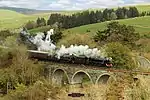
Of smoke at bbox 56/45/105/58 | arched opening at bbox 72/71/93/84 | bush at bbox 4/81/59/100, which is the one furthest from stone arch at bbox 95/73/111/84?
bush at bbox 4/81/59/100

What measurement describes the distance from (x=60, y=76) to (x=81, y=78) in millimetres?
3441

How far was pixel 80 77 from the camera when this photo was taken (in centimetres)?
4841

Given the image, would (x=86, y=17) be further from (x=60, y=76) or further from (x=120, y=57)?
(x=120, y=57)

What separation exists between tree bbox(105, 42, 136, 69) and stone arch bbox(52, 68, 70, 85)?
6.62 meters

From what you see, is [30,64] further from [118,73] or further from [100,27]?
[100,27]

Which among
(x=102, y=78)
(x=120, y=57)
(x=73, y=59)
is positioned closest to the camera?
(x=102, y=78)

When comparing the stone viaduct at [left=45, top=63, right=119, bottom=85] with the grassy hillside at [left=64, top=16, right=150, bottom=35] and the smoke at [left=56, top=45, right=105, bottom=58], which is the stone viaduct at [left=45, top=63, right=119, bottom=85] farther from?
the grassy hillside at [left=64, top=16, right=150, bottom=35]

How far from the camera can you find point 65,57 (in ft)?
158

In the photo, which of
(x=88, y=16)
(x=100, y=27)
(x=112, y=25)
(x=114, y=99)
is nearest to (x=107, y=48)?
(x=112, y=25)

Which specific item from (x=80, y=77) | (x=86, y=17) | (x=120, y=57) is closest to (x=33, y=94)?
(x=80, y=77)

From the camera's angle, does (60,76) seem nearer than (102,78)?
No

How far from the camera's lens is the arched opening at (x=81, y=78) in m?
46.6

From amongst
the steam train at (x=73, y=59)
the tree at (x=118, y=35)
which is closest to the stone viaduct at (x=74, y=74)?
the steam train at (x=73, y=59)

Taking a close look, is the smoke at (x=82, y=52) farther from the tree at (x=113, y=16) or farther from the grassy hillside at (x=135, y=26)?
the tree at (x=113, y=16)
